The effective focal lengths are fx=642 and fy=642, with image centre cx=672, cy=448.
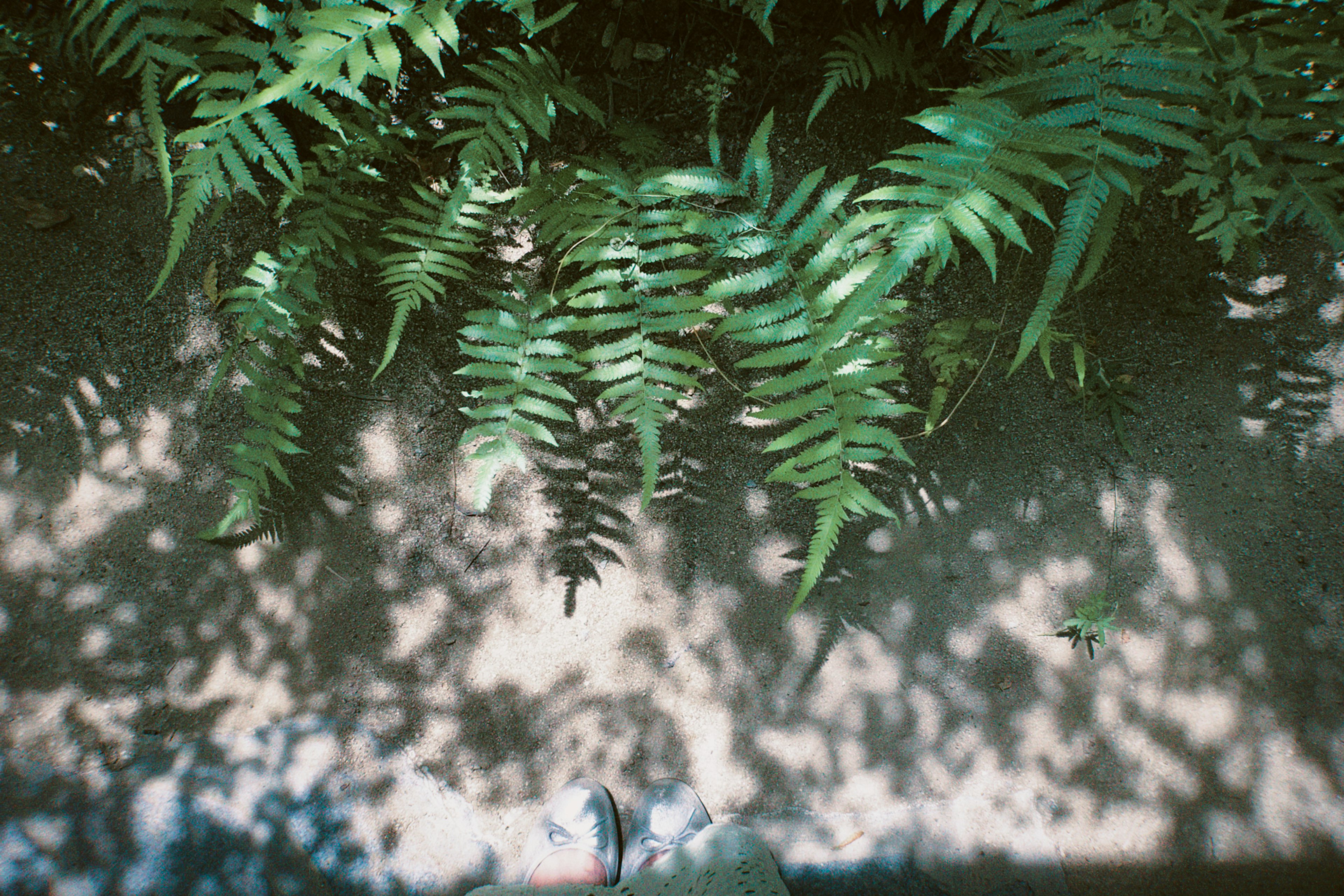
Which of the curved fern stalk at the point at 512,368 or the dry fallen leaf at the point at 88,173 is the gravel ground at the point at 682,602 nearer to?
the dry fallen leaf at the point at 88,173

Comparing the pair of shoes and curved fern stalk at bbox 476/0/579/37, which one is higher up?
curved fern stalk at bbox 476/0/579/37

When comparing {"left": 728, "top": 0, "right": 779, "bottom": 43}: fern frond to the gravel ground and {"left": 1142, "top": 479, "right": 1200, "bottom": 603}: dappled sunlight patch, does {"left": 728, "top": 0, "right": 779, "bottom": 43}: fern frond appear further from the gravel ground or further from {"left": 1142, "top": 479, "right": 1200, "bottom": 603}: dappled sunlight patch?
{"left": 1142, "top": 479, "right": 1200, "bottom": 603}: dappled sunlight patch

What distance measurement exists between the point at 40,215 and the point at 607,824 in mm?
2927

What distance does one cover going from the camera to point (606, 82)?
7.38 feet

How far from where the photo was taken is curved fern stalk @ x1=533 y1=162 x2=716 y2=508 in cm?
179

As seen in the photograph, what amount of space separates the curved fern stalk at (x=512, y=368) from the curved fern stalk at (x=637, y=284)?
0.34ft

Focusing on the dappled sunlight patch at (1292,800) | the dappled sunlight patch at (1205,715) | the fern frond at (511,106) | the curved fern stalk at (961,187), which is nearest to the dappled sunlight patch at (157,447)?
the fern frond at (511,106)

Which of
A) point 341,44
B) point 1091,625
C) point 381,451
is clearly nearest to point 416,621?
point 381,451

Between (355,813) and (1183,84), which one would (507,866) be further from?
A: (1183,84)

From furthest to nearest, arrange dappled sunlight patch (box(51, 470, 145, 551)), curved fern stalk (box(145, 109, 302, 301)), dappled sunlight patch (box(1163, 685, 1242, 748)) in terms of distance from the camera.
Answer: dappled sunlight patch (box(51, 470, 145, 551)) → dappled sunlight patch (box(1163, 685, 1242, 748)) → curved fern stalk (box(145, 109, 302, 301))

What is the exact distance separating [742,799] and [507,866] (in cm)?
82

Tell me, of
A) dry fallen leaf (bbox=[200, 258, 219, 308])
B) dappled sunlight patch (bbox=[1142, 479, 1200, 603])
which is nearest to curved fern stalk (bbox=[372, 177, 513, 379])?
dry fallen leaf (bbox=[200, 258, 219, 308])

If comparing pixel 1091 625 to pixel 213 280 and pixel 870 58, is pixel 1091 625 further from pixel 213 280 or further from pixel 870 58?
pixel 213 280

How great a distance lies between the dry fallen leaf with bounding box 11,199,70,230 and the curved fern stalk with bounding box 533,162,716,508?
181 centimetres
